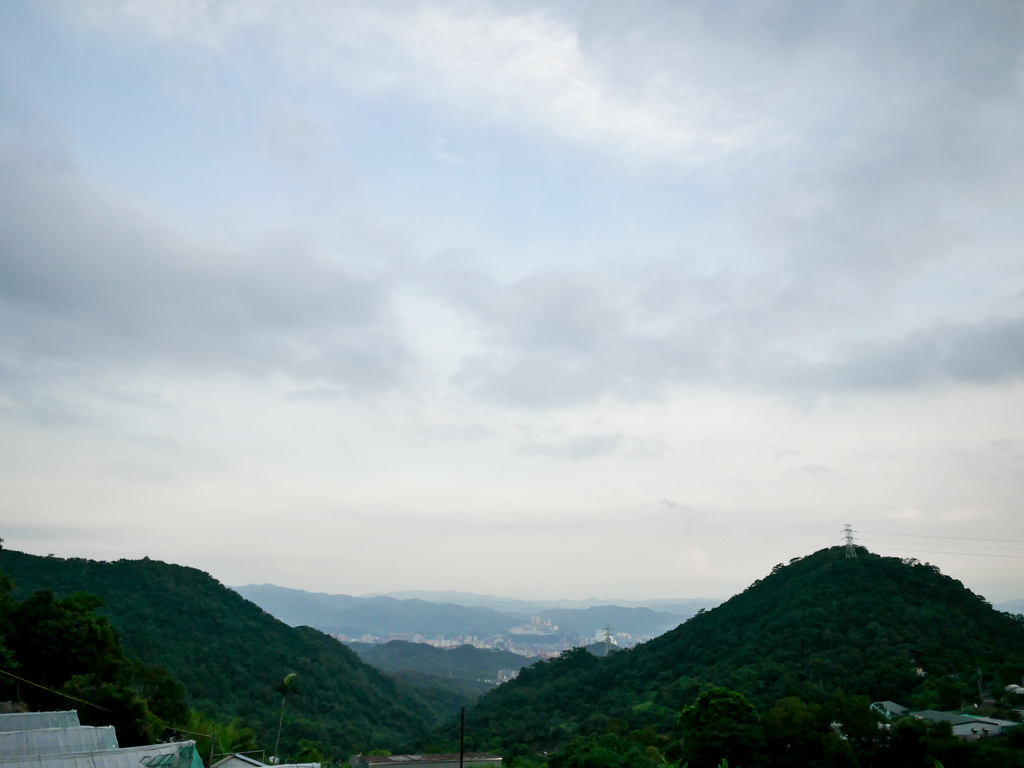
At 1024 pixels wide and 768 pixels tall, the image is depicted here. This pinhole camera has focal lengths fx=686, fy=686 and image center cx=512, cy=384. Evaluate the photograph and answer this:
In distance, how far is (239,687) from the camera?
53281 millimetres

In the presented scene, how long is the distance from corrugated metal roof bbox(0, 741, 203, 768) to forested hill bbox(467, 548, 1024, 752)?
2846 centimetres

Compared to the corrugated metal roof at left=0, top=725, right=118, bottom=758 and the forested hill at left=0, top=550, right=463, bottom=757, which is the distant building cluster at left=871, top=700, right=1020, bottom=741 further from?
the forested hill at left=0, top=550, right=463, bottom=757

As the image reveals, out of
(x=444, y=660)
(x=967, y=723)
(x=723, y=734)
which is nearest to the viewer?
(x=723, y=734)

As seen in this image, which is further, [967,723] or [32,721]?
[967,723]

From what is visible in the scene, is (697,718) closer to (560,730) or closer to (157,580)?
(560,730)

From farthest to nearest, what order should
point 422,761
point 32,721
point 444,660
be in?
point 444,660
point 422,761
point 32,721

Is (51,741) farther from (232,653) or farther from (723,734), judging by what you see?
(232,653)

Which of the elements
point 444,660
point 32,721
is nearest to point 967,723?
point 32,721

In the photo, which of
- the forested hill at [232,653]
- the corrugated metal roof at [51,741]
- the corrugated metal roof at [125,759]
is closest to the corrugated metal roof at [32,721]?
the corrugated metal roof at [51,741]

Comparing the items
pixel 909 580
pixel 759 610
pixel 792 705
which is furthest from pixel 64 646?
pixel 909 580

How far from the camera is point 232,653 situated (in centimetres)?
5703

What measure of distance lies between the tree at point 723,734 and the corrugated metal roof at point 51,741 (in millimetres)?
23372

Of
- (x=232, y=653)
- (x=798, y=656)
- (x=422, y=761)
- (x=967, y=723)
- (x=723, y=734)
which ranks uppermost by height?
(x=798, y=656)

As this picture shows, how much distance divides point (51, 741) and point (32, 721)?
124 inches
